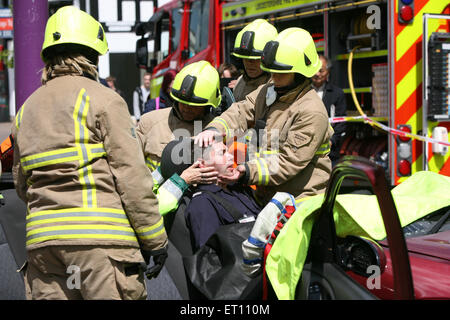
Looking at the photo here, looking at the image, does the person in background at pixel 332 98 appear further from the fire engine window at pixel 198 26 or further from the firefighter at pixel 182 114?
the firefighter at pixel 182 114

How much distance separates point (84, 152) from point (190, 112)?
149cm

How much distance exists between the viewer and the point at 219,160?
341 cm

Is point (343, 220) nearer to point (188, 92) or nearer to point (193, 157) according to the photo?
point (193, 157)

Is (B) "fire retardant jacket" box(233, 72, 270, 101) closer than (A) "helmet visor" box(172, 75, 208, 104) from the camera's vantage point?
No

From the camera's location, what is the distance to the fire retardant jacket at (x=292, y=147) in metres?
3.28

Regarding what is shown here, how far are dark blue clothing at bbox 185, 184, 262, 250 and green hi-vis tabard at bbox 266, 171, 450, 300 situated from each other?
1.73 ft

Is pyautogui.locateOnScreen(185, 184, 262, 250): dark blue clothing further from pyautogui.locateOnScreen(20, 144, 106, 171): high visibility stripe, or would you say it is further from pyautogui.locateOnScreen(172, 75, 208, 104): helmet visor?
pyautogui.locateOnScreen(20, 144, 106, 171): high visibility stripe

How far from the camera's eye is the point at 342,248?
2.42 metres

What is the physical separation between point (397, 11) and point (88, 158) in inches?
172

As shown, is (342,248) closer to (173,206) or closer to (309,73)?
(173,206)

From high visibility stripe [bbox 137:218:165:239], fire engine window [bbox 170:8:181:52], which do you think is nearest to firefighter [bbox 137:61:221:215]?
high visibility stripe [bbox 137:218:165:239]

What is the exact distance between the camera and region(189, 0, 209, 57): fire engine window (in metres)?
8.93

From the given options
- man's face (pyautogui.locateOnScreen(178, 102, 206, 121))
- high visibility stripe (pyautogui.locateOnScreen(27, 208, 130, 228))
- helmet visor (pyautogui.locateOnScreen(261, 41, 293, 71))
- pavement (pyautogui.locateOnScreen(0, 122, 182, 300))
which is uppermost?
helmet visor (pyautogui.locateOnScreen(261, 41, 293, 71))

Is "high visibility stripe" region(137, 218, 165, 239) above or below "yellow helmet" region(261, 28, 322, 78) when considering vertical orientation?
below
